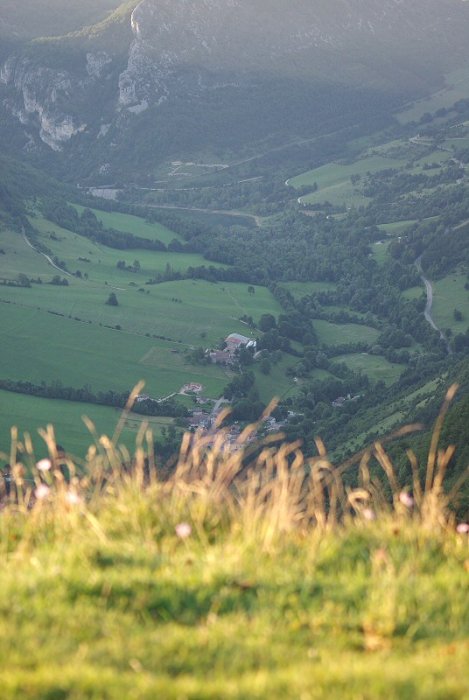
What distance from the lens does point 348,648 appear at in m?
7.83

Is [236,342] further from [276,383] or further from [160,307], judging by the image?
[160,307]

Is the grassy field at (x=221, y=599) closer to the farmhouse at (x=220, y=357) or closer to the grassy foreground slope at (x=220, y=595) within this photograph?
the grassy foreground slope at (x=220, y=595)

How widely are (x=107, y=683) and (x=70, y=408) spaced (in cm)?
10129

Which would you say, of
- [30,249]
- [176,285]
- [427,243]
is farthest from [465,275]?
[30,249]

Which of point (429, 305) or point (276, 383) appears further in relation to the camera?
point (429, 305)

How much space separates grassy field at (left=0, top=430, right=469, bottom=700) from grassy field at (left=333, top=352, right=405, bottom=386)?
394 feet

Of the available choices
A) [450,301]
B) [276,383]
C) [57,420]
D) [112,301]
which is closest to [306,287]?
[450,301]

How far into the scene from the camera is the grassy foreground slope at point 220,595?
702 cm

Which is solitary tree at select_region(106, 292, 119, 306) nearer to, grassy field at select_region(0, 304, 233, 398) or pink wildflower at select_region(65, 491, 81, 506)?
grassy field at select_region(0, 304, 233, 398)

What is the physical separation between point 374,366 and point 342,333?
22.0m

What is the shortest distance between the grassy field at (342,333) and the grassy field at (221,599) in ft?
467

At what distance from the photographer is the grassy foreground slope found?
702 cm

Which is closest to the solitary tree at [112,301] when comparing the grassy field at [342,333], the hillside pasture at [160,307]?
the hillside pasture at [160,307]

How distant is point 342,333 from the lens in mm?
160500
